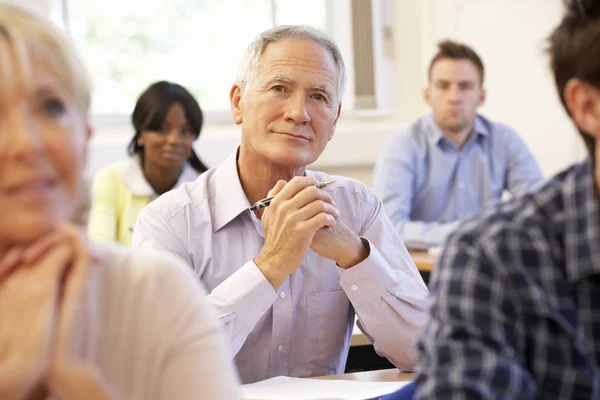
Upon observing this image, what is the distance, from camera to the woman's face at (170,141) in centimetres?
384

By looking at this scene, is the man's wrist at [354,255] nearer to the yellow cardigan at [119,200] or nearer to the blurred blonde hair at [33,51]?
the blurred blonde hair at [33,51]

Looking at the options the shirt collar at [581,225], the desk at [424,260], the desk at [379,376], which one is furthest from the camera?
the desk at [424,260]

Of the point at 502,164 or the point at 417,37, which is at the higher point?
the point at 417,37

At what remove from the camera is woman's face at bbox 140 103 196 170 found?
12.6 feet

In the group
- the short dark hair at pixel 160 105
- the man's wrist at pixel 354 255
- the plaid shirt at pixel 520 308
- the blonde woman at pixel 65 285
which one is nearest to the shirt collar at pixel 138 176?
the short dark hair at pixel 160 105

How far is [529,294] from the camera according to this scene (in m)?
0.94

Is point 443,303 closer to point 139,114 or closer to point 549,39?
point 549,39

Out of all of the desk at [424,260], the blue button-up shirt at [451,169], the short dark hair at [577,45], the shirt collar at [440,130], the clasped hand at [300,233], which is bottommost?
the desk at [424,260]

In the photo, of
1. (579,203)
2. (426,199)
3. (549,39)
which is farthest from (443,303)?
(426,199)

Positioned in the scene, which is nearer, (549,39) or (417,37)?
(549,39)

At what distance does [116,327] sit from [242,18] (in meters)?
4.36

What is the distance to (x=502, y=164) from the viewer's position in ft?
14.3

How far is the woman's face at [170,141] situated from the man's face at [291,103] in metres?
1.81

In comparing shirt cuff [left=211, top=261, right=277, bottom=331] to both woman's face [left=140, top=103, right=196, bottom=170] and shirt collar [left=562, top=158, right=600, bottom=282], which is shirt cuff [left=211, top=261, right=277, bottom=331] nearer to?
shirt collar [left=562, top=158, right=600, bottom=282]
